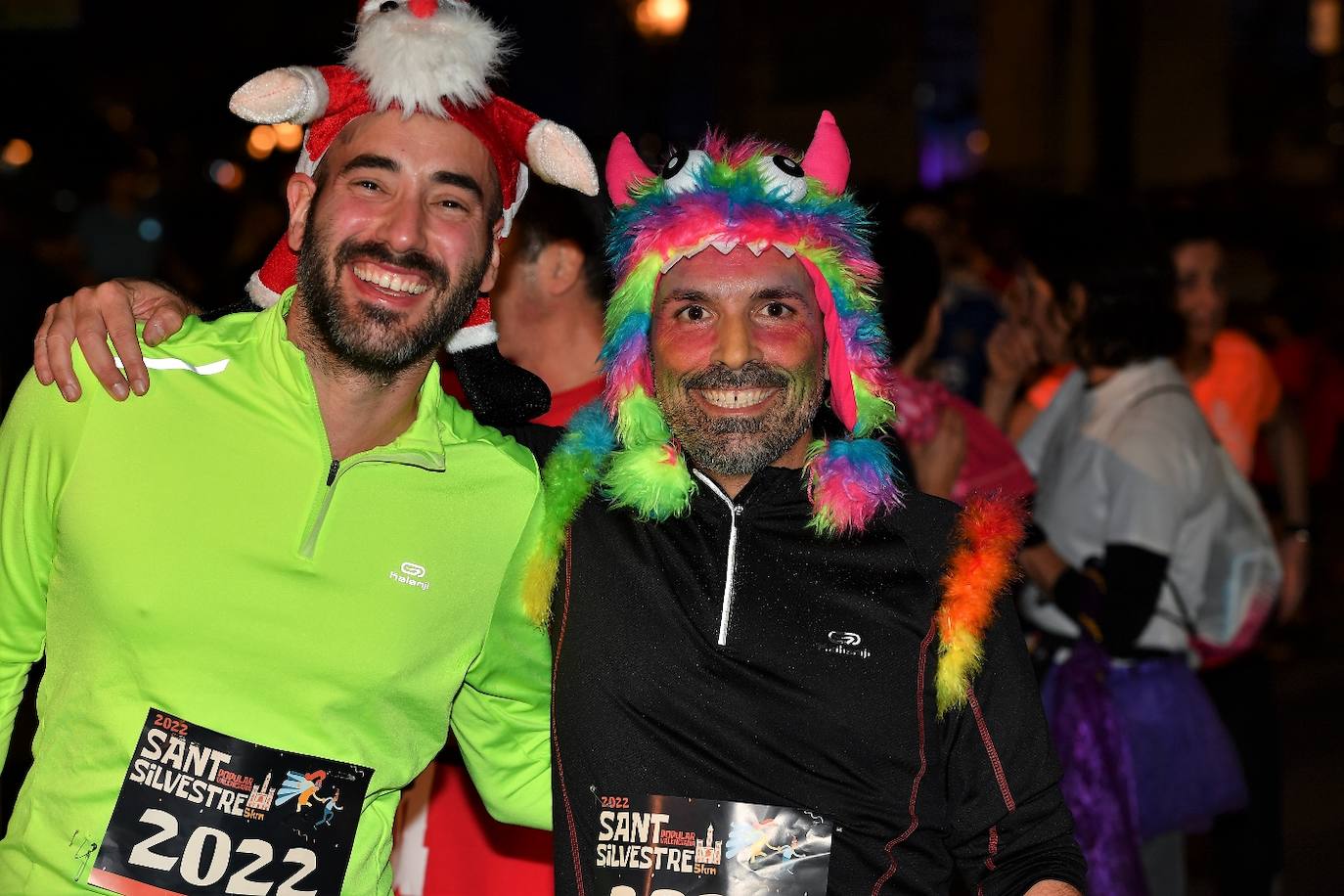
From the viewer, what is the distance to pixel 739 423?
2729mm

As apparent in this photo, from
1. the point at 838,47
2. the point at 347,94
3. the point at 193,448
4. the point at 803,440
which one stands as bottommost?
the point at 193,448

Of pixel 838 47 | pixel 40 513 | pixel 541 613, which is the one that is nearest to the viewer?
pixel 40 513

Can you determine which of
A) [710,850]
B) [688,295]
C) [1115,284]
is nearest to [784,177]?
[688,295]

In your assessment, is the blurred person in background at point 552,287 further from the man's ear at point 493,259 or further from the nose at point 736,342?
the nose at point 736,342

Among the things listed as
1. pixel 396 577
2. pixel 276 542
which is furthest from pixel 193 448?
pixel 396 577

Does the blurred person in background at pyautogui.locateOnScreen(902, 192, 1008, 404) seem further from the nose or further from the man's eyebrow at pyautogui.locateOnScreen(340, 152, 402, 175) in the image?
the man's eyebrow at pyautogui.locateOnScreen(340, 152, 402, 175)

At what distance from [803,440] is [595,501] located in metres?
0.41

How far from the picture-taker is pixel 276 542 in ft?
8.58

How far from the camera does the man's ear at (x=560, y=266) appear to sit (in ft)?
13.4

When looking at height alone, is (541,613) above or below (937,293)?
below

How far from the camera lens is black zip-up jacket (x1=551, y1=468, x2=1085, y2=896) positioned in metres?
2.59

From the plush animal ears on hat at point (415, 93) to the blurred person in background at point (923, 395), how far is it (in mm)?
1661

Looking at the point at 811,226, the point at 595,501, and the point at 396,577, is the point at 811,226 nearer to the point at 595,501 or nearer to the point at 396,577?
the point at 595,501

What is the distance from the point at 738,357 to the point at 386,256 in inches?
25.6
